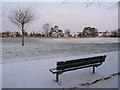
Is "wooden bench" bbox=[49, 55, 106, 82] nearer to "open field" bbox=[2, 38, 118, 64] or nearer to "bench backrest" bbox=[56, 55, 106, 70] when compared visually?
"bench backrest" bbox=[56, 55, 106, 70]

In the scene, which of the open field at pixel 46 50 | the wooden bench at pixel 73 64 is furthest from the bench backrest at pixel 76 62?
the open field at pixel 46 50

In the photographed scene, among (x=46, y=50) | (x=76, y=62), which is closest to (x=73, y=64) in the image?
(x=76, y=62)

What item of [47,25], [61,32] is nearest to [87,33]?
[61,32]

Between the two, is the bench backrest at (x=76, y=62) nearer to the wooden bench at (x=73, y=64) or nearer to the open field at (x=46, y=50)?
the wooden bench at (x=73, y=64)

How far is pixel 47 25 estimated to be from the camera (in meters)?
81.8

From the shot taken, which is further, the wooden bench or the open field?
the open field

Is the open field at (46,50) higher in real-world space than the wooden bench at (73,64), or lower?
lower

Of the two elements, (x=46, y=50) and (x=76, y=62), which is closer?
(x=76, y=62)

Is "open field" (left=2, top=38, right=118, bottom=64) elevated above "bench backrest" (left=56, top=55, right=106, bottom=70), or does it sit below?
below

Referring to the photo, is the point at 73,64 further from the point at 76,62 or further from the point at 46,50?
the point at 46,50

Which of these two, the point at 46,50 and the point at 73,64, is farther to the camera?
the point at 46,50

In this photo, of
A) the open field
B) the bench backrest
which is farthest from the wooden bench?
the open field

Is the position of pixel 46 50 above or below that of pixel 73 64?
below

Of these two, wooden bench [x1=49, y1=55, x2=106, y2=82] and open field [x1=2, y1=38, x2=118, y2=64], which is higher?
wooden bench [x1=49, y1=55, x2=106, y2=82]
